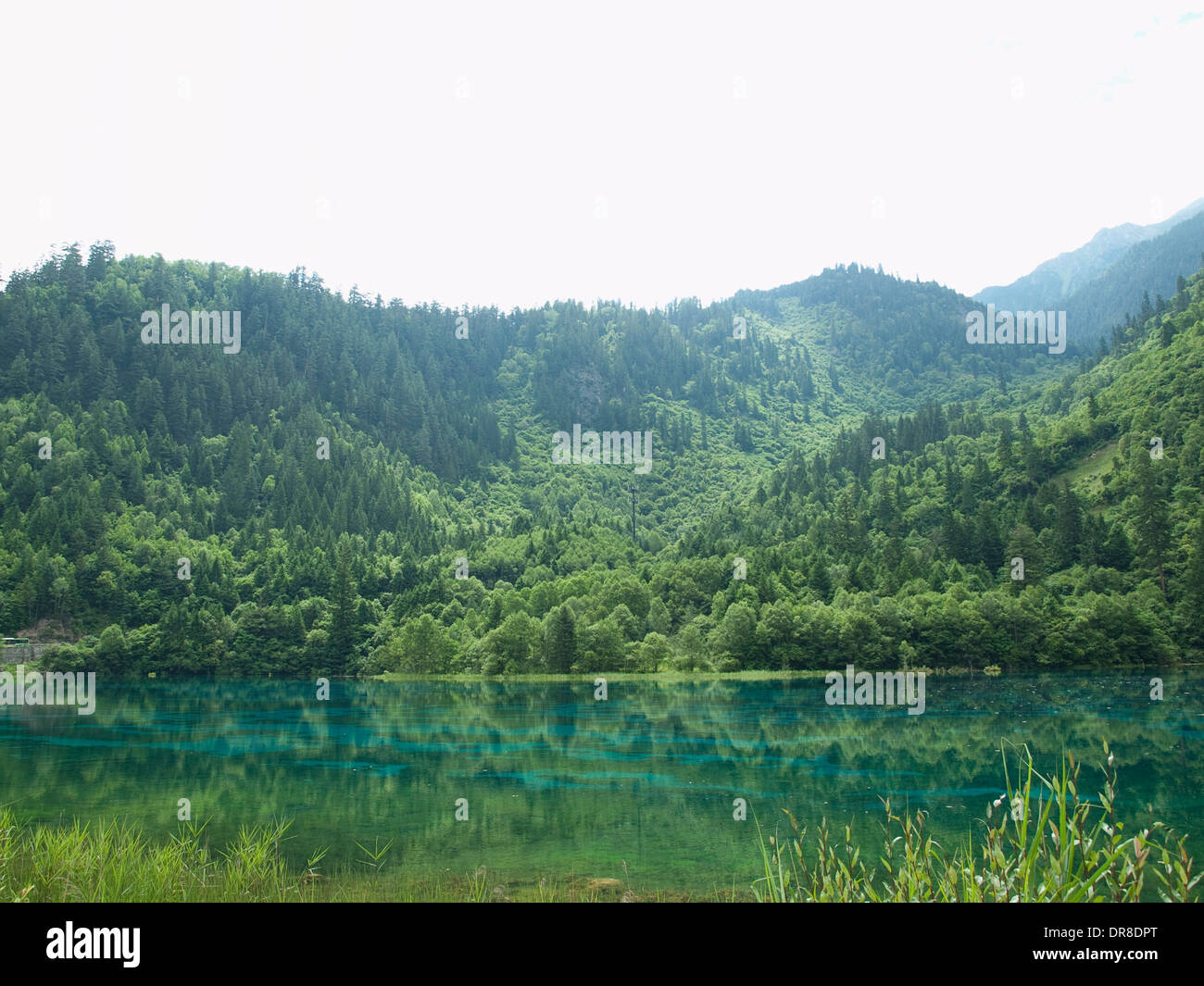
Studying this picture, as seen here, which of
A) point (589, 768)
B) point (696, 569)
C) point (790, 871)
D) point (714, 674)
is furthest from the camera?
point (696, 569)

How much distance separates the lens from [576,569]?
171m

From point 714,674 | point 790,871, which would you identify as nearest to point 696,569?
point 714,674

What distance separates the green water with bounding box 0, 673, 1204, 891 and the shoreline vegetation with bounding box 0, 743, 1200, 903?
1.81 meters

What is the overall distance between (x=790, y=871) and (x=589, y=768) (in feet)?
115

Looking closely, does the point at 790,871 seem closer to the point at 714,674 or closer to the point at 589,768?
the point at 589,768

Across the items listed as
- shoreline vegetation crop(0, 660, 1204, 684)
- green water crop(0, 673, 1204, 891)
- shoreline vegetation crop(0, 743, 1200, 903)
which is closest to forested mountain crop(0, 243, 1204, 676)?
shoreline vegetation crop(0, 660, 1204, 684)

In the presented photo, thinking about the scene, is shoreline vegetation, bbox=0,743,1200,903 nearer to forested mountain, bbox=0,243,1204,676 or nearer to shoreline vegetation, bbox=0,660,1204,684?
shoreline vegetation, bbox=0,660,1204,684

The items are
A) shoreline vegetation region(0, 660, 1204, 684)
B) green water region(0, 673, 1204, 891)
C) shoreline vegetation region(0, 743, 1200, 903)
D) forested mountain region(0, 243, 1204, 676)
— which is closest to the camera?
shoreline vegetation region(0, 743, 1200, 903)

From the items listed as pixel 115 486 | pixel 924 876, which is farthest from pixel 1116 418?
pixel 115 486

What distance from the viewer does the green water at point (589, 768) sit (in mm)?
31672

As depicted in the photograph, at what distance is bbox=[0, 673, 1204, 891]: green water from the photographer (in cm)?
3167

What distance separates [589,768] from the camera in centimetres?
4772

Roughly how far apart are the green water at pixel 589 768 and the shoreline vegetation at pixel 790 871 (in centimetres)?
181
